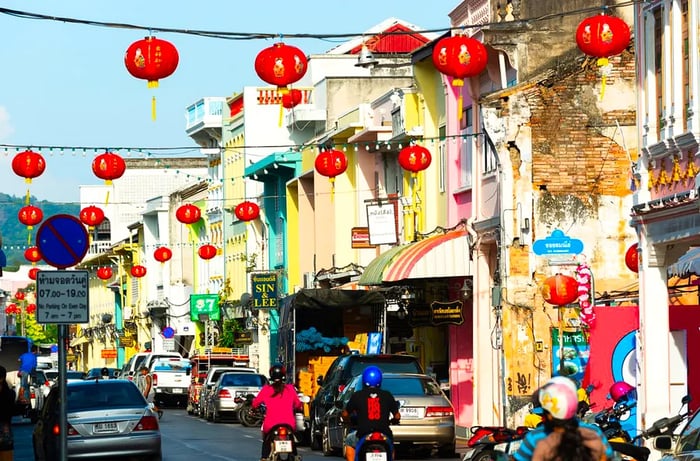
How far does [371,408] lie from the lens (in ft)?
66.0

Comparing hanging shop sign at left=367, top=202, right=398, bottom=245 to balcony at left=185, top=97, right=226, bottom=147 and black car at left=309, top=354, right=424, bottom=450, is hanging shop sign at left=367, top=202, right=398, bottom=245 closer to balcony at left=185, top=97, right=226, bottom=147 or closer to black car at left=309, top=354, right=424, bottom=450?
black car at left=309, top=354, right=424, bottom=450

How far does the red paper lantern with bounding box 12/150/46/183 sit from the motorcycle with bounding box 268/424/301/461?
14328 mm

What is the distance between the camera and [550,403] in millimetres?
10969

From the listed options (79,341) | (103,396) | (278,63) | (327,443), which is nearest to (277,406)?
(103,396)

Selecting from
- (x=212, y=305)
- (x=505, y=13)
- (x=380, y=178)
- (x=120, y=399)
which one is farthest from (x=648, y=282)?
(x=212, y=305)

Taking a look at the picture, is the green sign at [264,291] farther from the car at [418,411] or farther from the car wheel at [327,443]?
the car at [418,411]

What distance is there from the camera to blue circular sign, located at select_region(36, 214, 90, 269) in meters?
18.1

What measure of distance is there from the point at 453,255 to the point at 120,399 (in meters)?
15.4

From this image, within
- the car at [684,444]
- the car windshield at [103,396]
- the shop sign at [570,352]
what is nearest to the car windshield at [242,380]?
the shop sign at [570,352]

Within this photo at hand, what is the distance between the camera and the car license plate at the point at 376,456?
65.3ft

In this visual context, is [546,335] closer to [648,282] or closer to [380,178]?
[648,282]

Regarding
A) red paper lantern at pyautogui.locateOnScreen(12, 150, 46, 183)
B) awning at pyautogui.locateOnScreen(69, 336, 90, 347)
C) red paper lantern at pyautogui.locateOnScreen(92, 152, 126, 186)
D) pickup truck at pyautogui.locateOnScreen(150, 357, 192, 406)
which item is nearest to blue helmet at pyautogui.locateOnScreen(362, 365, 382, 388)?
red paper lantern at pyautogui.locateOnScreen(92, 152, 126, 186)

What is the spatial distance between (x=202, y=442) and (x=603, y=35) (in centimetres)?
1494

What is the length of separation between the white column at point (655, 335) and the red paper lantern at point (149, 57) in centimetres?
837
